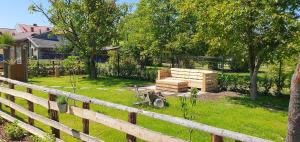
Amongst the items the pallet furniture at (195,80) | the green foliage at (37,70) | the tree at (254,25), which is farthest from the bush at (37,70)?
the tree at (254,25)

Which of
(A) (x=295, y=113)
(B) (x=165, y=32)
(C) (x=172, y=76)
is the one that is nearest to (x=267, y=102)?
(C) (x=172, y=76)

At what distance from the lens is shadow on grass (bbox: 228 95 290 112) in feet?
45.6

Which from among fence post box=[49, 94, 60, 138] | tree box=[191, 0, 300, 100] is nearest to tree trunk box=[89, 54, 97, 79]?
tree box=[191, 0, 300, 100]

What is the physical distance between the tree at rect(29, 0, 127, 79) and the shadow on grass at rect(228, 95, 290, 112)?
38.9ft

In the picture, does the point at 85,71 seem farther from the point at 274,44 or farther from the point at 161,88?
the point at 274,44

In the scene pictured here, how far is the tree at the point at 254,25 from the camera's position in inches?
525

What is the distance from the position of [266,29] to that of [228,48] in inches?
79.8

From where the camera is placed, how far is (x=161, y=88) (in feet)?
58.9

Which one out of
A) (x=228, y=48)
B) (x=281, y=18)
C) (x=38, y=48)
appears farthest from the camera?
(x=38, y=48)

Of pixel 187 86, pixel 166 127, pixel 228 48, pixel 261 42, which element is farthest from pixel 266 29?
pixel 166 127

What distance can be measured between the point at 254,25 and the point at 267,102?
340 cm

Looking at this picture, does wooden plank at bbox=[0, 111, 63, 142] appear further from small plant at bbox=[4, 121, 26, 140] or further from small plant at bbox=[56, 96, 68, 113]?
small plant at bbox=[56, 96, 68, 113]

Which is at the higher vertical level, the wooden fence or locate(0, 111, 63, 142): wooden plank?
the wooden fence

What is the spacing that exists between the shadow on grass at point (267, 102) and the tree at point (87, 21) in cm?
1185
